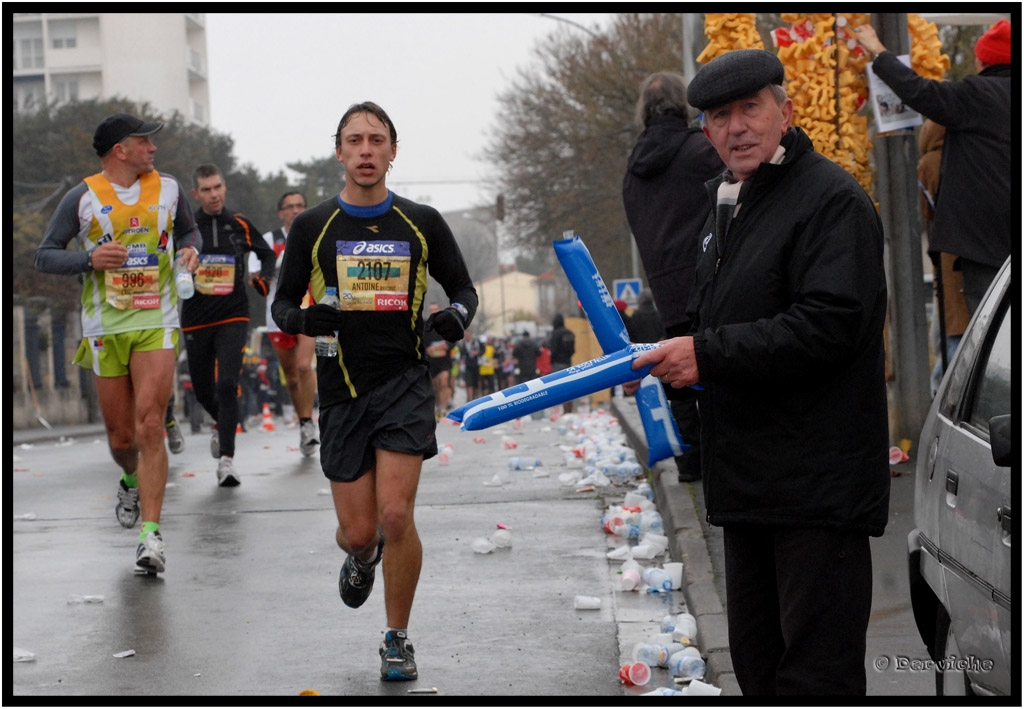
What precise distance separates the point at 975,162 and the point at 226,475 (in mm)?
6553

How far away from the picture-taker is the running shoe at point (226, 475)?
454 inches

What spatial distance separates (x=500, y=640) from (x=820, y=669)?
270 cm

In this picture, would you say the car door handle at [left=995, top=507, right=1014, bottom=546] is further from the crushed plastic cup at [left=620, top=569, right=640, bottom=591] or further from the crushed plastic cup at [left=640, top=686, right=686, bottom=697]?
the crushed plastic cup at [left=620, top=569, right=640, bottom=591]

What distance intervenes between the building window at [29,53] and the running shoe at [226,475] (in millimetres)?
80353

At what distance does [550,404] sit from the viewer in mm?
3750

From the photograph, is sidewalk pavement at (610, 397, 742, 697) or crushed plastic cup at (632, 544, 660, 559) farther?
crushed plastic cup at (632, 544, 660, 559)

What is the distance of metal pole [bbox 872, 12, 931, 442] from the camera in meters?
9.35

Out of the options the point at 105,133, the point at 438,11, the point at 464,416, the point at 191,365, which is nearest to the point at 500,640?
the point at 464,416

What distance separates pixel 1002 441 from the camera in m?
3.16

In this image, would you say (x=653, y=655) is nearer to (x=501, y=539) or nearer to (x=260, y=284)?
(x=501, y=539)

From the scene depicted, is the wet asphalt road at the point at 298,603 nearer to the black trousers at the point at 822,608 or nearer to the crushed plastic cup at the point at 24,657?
the crushed plastic cup at the point at 24,657

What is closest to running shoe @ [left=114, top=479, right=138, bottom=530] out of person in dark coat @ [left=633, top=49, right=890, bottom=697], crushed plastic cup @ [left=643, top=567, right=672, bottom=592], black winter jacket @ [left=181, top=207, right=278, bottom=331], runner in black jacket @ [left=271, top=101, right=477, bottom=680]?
black winter jacket @ [left=181, top=207, right=278, bottom=331]

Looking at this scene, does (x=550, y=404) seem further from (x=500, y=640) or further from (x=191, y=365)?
(x=191, y=365)

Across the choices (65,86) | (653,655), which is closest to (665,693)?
(653,655)
